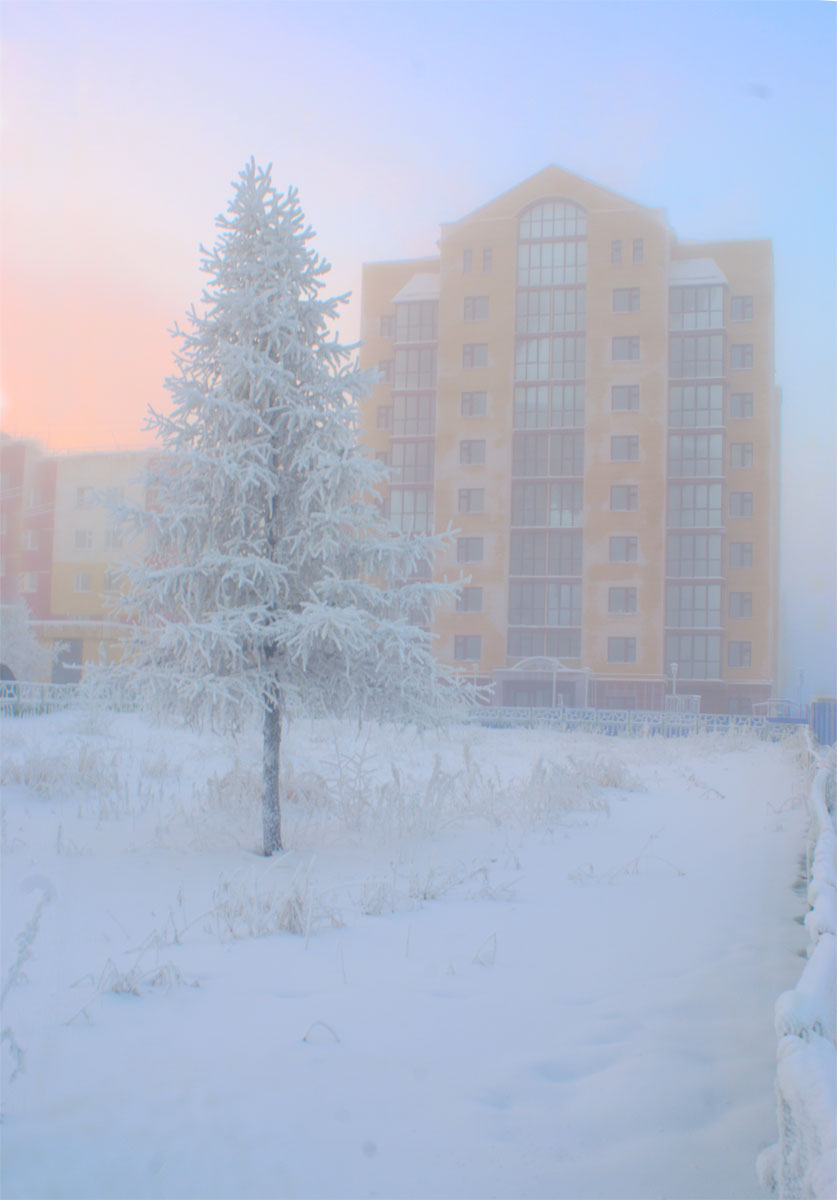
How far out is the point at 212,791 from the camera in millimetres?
9961

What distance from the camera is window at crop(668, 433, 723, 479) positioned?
4691cm

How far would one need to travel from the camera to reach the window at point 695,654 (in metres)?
44.8

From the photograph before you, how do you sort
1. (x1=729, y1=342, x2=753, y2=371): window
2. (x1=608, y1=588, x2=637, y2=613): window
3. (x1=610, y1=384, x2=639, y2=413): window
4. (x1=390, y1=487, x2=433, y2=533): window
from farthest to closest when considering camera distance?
1. (x1=390, y1=487, x2=433, y2=533): window
2. (x1=729, y1=342, x2=753, y2=371): window
3. (x1=610, y1=384, x2=639, y2=413): window
4. (x1=608, y1=588, x2=637, y2=613): window

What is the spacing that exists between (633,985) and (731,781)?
11.5 meters

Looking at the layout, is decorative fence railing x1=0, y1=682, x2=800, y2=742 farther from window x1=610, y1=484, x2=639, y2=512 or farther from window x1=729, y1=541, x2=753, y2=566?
window x1=729, y1=541, x2=753, y2=566

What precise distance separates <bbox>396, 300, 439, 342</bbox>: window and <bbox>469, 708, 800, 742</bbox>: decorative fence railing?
87.4ft

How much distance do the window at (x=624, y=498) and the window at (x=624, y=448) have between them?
1.40 meters

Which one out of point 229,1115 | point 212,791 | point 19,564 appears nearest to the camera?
point 229,1115

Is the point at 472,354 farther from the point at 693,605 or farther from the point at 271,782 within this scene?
the point at 271,782

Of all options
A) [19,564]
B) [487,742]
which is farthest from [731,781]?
[19,564]

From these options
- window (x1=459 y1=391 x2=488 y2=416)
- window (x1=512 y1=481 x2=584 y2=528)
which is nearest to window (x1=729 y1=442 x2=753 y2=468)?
window (x1=512 y1=481 x2=584 y2=528)

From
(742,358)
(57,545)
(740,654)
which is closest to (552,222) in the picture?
(742,358)

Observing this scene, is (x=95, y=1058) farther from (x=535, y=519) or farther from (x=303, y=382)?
(x=535, y=519)

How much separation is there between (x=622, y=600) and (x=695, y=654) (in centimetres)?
529
